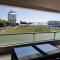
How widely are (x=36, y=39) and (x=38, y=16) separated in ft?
→ 36.3

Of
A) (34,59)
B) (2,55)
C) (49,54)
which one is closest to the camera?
(34,59)

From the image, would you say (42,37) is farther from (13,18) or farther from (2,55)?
(13,18)

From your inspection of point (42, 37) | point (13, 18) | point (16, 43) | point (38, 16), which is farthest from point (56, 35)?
point (38, 16)

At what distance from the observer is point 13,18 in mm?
15055

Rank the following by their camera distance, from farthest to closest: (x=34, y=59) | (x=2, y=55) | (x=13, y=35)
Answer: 1. (x=13, y=35)
2. (x=2, y=55)
3. (x=34, y=59)

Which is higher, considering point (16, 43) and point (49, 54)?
point (49, 54)

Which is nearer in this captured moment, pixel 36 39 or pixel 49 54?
pixel 49 54

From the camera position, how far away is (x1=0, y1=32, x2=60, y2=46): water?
7841mm

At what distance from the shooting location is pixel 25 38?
8.58 m

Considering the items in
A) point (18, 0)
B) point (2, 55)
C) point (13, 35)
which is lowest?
point (2, 55)

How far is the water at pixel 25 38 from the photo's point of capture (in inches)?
309

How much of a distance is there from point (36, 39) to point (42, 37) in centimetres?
44

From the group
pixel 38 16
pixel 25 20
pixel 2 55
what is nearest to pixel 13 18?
pixel 25 20

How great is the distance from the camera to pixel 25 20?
16.6m
